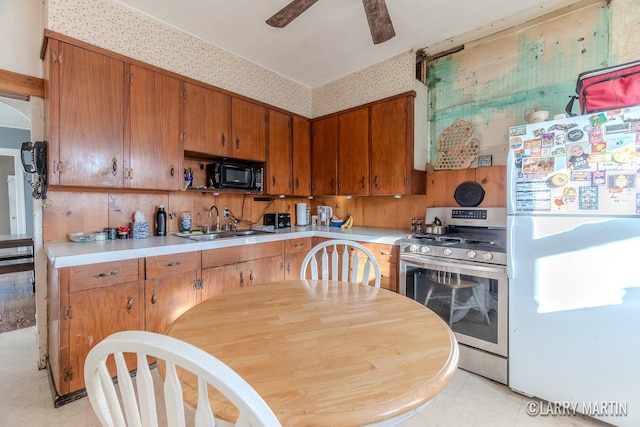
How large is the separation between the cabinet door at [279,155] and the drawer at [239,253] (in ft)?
2.45

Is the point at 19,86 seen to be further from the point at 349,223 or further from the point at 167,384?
the point at 349,223

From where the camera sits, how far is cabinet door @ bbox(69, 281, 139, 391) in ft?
5.63

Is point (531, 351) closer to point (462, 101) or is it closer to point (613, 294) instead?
point (613, 294)

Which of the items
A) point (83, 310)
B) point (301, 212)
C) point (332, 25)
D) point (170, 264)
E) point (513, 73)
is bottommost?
point (83, 310)

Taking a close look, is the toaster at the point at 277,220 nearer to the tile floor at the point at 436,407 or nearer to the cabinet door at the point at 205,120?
the cabinet door at the point at 205,120

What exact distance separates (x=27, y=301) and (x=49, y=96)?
2.97 metres

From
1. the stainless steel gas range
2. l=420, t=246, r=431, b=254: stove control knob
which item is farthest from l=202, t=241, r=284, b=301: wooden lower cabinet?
l=420, t=246, r=431, b=254: stove control knob

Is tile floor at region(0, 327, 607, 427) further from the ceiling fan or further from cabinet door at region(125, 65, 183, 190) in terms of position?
the ceiling fan

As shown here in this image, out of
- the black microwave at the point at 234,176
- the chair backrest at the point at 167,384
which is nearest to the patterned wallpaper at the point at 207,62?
the black microwave at the point at 234,176

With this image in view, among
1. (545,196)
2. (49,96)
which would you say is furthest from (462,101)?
(49,96)

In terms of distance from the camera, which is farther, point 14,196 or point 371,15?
point 14,196

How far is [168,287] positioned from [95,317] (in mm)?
445

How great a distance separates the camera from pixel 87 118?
6.62 ft

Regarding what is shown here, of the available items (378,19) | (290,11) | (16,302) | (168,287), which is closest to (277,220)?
(168,287)
